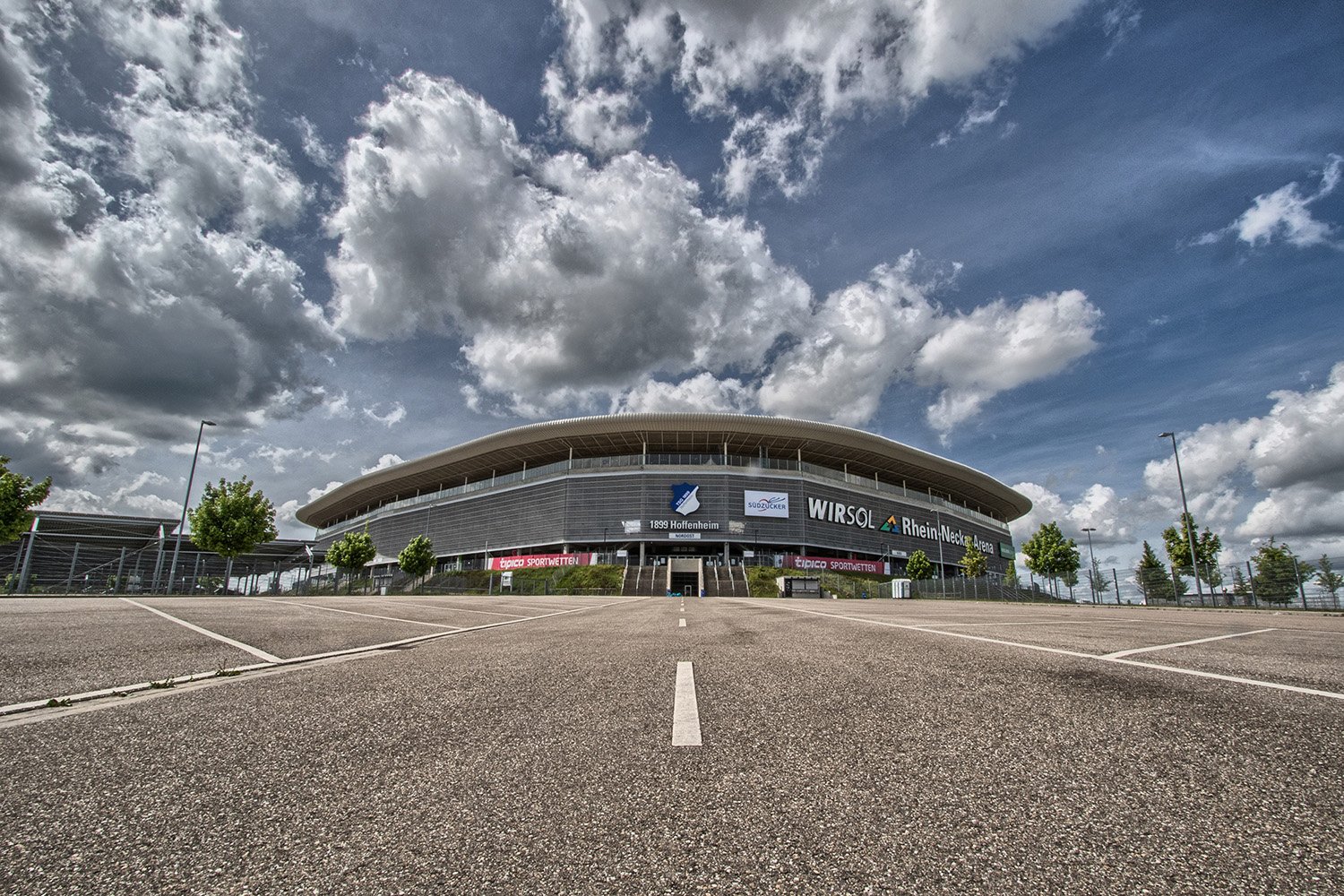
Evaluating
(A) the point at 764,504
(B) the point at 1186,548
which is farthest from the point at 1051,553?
(A) the point at 764,504

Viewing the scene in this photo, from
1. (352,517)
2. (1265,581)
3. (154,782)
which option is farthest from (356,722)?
(352,517)

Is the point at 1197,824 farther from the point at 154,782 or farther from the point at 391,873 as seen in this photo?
the point at 154,782

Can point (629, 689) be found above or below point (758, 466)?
A: below

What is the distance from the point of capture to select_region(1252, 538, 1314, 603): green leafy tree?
27469 mm

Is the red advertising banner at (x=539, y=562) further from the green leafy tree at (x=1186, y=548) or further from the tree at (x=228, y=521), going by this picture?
the green leafy tree at (x=1186, y=548)

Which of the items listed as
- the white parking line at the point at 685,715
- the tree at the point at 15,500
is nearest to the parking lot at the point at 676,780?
the white parking line at the point at 685,715

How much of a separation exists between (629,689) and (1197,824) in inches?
114

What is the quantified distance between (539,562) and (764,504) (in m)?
28.6

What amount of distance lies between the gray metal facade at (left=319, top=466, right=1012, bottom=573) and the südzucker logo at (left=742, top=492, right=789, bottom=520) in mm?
559

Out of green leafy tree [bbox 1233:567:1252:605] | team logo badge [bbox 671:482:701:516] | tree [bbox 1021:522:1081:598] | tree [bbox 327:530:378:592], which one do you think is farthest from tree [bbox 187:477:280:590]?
tree [bbox 1021:522:1081:598]

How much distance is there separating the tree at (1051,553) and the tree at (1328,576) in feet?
123

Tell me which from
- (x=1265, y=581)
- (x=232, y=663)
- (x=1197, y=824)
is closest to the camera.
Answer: (x=1197, y=824)

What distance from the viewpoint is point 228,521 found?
42.0 metres

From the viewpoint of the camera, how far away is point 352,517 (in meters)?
114
